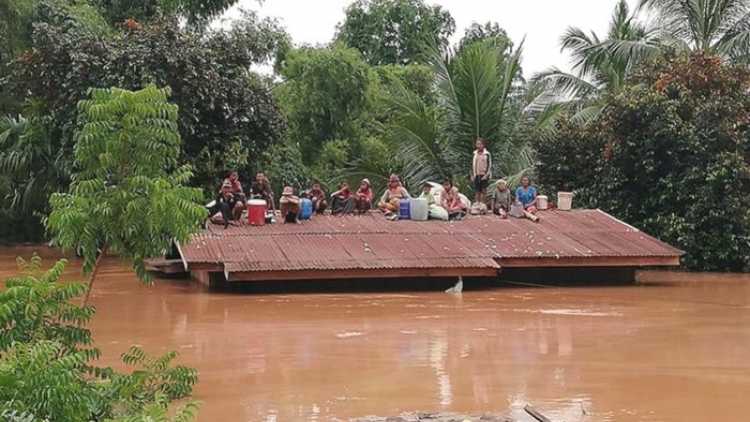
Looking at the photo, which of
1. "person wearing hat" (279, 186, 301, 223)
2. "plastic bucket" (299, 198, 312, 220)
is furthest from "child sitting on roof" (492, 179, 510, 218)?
"person wearing hat" (279, 186, 301, 223)

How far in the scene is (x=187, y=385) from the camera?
7.30m

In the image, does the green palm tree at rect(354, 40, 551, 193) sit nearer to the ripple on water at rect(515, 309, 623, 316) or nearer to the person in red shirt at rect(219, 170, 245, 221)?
the person in red shirt at rect(219, 170, 245, 221)

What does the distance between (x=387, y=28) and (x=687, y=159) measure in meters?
21.4

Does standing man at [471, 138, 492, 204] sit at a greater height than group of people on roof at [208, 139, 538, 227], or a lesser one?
greater

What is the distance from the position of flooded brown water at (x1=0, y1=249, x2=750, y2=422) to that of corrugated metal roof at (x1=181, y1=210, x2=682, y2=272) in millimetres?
553

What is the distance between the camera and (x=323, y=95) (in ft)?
84.3

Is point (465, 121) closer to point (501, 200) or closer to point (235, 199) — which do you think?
point (501, 200)

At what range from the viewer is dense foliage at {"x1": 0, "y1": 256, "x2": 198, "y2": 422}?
4680 millimetres

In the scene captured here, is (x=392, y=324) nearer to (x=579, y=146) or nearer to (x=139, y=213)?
(x=139, y=213)

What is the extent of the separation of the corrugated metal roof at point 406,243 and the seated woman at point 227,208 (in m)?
0.34

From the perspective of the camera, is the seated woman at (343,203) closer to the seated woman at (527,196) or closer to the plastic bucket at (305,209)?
the plastic bucket at (305,209)

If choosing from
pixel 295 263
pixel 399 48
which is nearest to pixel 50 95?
pixel 295 263

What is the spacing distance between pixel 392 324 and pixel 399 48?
27807 mm

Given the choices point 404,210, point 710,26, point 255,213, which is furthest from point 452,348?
point 710,26
